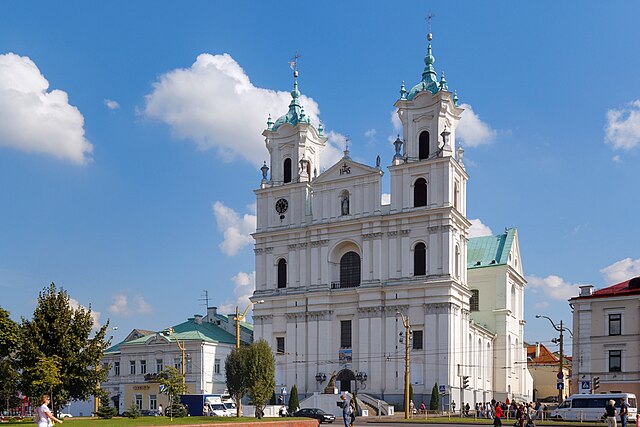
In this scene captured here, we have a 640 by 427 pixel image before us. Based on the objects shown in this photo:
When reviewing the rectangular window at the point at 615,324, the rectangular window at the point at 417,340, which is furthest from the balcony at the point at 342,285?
the rectangular window at the point at 615,324

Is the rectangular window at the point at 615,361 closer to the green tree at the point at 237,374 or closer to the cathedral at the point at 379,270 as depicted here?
the cathedral at the point at 379,270

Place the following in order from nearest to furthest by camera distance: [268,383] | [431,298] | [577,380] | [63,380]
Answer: [63,380] < [268,383] < [577,380] < [431,298]

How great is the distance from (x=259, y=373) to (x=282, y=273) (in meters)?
30.1

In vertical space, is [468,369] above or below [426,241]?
below

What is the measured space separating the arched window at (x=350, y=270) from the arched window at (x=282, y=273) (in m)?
6.07

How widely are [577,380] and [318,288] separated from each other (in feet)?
90.6

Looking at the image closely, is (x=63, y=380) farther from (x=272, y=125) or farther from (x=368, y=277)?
(x=272, y=125)

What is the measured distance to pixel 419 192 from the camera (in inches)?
3093

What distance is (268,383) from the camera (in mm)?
54562

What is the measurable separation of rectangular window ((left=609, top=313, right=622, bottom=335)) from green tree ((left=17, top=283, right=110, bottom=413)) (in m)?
Answer: 36.6

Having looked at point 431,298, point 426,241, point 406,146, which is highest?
point 406,146

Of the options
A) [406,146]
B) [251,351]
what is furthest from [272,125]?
[251,351]

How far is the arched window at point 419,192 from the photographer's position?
3078 inches

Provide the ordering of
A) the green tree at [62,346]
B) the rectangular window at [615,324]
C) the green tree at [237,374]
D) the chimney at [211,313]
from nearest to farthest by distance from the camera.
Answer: the green tree at [62,346]
the green tree at [237,374]
the rectangular window at [615,324]
the chimney at [211,313]
